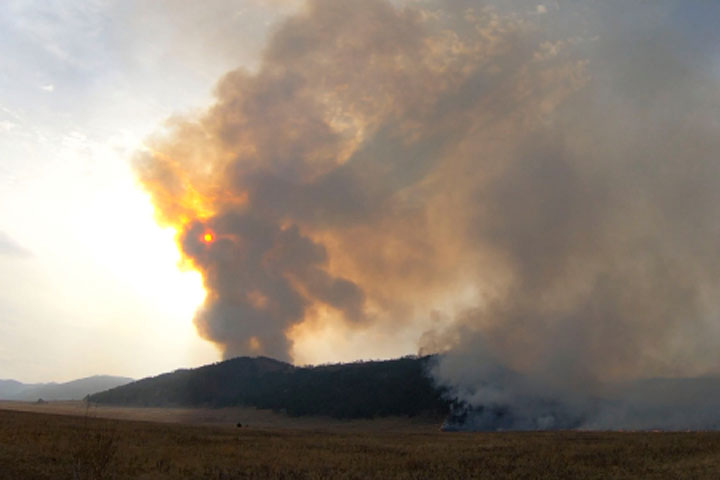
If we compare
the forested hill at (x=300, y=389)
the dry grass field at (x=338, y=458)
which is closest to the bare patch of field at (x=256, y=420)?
the forested hill at (x=300, y=389)

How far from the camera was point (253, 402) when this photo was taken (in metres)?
127

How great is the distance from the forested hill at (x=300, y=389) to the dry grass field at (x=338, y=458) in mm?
54593

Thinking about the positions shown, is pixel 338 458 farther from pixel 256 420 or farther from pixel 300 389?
pixel 300 389

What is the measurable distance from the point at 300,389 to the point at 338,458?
8583 cm

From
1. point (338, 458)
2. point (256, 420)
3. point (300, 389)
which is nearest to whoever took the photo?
point (338, 458)

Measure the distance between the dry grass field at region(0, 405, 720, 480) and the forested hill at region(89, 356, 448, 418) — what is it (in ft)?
179

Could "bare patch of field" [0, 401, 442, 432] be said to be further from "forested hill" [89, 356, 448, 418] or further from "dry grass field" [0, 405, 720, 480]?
"dry grass field" [0, 405, 720, 480]

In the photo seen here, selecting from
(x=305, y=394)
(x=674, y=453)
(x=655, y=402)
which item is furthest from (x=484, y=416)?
(x=674, y=453)

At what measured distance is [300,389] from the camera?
127312 millimetres

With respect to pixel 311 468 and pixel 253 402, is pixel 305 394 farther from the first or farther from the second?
pixel 311 468

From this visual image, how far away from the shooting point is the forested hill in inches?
4333

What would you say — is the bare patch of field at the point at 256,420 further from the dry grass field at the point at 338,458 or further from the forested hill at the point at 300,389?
the dry grass field at the point at 338,458

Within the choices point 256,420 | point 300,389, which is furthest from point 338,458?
point 300,389

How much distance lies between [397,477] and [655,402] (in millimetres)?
78203
